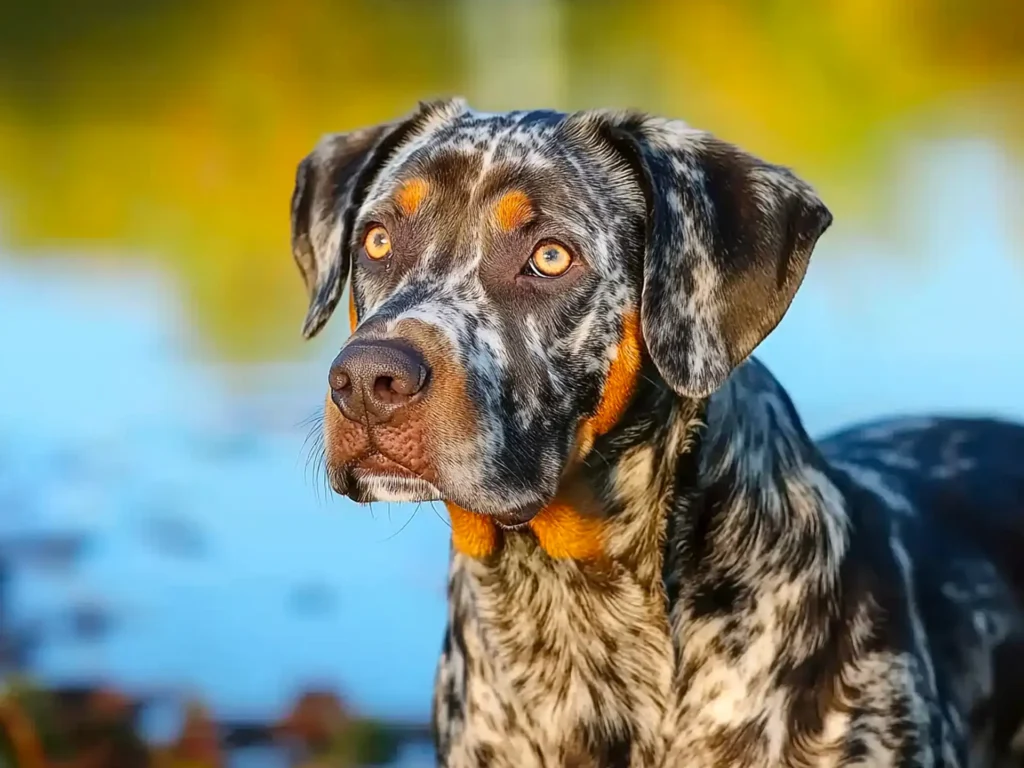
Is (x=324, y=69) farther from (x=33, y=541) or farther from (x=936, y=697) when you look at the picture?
(x=936, y=697)

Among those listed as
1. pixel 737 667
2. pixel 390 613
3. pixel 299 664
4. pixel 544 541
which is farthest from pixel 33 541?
pixel 737 667

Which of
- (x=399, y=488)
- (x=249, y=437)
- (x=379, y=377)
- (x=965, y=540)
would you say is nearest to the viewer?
(x=379, y=377)

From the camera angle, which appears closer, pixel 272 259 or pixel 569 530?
pixel 569 530

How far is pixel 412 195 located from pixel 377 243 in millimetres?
109

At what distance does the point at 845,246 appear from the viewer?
3254 millimetres

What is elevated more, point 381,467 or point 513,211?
point 513,211

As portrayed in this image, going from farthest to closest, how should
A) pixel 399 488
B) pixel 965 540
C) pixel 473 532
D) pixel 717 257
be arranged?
1. pixel 965 540
2. pixel 473 532
3. pixel 717 257
4. pixel 399 488

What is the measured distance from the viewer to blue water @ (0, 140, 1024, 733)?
324 centimetres

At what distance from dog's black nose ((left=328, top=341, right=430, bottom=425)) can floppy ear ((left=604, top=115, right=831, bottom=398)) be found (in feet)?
1.16

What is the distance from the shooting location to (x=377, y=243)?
5.85 feet

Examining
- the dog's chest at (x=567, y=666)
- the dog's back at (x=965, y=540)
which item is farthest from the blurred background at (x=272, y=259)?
the dog's chest at (x=567, y=666)

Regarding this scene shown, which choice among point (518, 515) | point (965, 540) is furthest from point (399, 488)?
point (965, 540)

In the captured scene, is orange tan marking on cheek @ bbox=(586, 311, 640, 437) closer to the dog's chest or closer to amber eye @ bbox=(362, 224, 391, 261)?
the dog's chest

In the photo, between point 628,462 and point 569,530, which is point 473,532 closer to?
point 569,530
